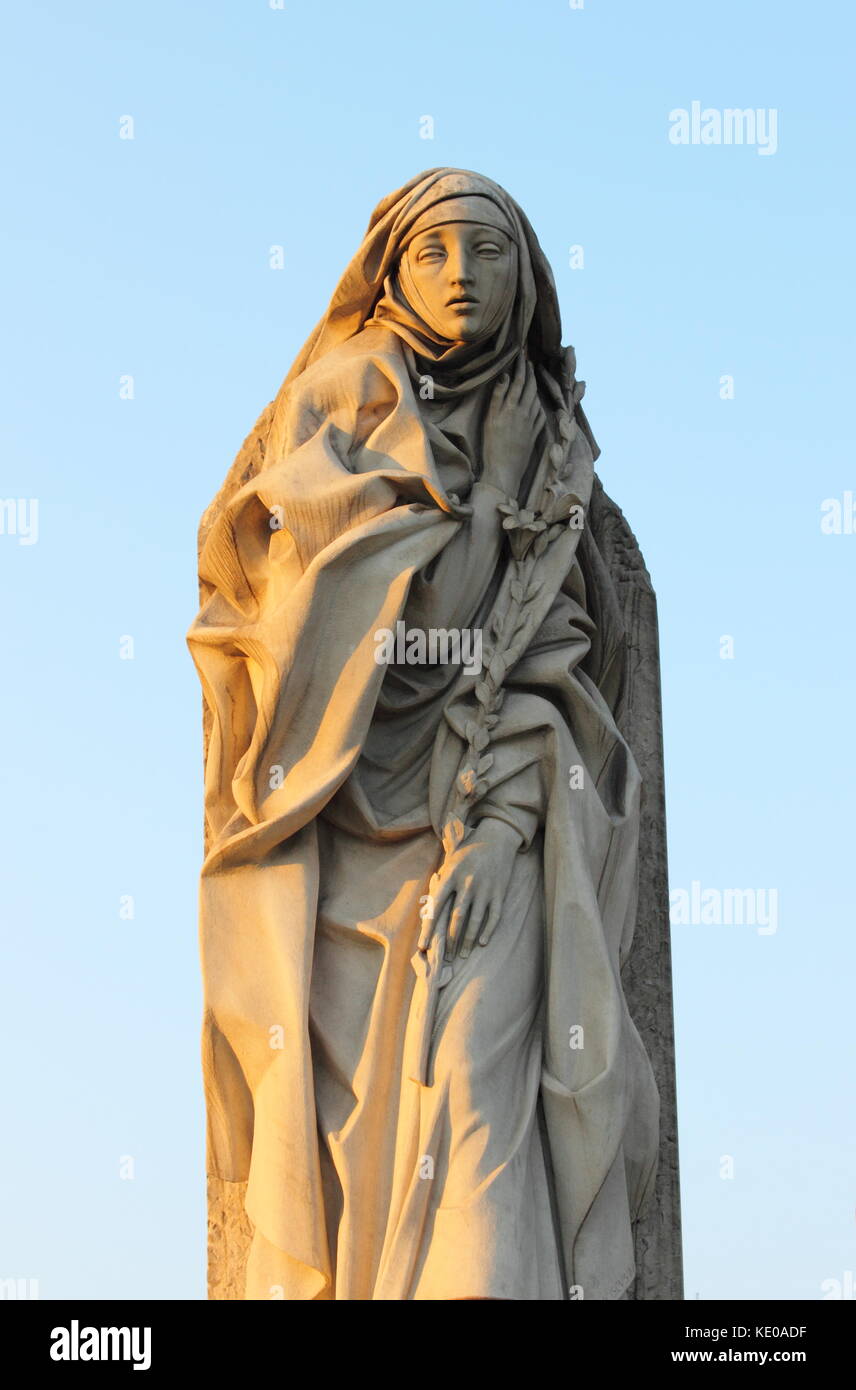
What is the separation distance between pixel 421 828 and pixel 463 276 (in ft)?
6.36

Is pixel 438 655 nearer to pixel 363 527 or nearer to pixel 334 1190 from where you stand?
Result: pixel 363 527

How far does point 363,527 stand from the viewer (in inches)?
393

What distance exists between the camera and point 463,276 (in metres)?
10.3

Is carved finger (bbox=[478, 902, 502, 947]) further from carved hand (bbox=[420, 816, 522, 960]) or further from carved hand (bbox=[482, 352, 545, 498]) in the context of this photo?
carved hand (bbox=[482, 352, 545, 498])

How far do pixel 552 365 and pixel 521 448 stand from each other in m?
0.47

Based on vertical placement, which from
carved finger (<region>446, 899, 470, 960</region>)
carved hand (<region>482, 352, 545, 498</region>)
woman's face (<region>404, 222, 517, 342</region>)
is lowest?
carved finger (<region>446, 899, 470, 960</region>)

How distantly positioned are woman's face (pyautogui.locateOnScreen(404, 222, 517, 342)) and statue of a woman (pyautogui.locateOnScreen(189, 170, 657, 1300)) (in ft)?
0.04

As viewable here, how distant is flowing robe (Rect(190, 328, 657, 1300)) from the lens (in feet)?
31.4

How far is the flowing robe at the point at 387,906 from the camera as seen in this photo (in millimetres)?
9586

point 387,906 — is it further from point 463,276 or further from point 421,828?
point 463,276

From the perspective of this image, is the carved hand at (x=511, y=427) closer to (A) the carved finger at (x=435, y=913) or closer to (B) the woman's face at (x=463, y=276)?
(B) the woman's face at (x=463, y=276)

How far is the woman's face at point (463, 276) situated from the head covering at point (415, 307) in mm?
39

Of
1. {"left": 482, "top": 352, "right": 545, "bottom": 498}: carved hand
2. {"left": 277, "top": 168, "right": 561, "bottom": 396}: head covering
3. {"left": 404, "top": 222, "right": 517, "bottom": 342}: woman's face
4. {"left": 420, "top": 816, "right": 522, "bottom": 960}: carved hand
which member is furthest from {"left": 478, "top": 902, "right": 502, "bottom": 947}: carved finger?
{"left": 404, "top": 222, "right": 517, "bottom": 342}: woman's face

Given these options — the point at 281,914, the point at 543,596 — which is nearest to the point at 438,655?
the point at 543,596
